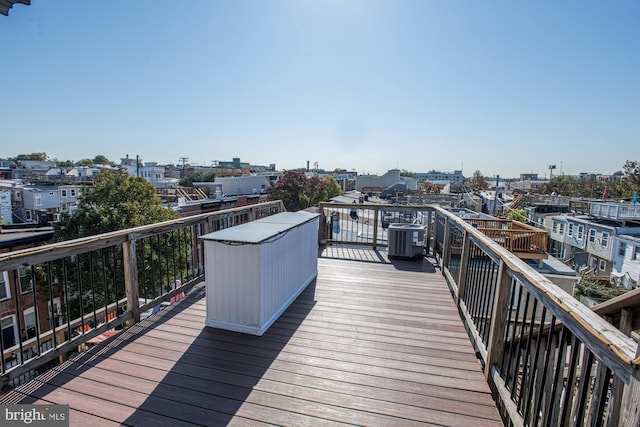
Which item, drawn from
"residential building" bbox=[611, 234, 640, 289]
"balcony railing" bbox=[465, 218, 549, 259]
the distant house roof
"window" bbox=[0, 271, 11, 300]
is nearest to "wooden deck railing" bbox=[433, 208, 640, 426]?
the distant house roof

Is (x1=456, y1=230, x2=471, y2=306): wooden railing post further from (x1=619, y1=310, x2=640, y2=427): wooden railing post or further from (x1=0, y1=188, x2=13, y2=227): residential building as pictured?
(x1=0, y1=188, x2=13, y2=227): residential building

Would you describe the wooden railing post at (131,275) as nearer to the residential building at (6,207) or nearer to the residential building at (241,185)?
the residential building at (6,207)

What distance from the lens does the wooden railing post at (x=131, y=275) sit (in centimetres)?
295

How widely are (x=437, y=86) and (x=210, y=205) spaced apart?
19261 mm

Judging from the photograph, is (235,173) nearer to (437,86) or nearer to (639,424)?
(437,86)

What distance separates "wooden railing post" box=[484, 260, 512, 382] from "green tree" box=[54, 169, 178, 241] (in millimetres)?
13861

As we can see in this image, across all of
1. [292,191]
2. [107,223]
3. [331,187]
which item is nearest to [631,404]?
[107,223]

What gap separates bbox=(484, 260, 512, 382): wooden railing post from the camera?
7.04 feet

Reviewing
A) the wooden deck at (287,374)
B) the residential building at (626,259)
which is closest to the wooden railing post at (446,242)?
the wooden deck at (287,374)

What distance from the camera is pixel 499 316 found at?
7.08ft

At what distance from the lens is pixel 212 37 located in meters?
8.02

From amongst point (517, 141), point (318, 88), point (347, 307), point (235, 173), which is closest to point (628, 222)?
point (517, 141)

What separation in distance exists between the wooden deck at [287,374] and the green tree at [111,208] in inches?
439

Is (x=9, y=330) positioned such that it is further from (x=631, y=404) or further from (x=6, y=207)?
(x=631, y=404)
